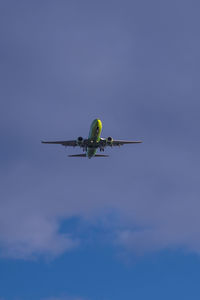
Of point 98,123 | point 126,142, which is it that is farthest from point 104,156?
point 98,123

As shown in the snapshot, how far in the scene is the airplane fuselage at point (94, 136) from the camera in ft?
446

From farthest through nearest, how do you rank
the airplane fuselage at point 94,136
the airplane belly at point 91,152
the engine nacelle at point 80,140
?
the airplane belly at point 91,152, the engine nacelle at point 80,140, the airplane fuselage at point 94,136

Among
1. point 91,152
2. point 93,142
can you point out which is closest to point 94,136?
point 93,142

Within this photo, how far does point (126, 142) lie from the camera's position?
151 metres

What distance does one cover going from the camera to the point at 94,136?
140 metres

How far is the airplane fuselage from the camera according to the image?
446ft

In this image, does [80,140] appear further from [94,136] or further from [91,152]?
[91,152]

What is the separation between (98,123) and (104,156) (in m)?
21.0

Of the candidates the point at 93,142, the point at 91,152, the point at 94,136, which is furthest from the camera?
the point at 91,152

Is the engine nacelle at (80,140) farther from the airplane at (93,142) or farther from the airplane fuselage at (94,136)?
the airplane fuselage at (94,136)

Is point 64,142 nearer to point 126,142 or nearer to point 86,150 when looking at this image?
point 86,150

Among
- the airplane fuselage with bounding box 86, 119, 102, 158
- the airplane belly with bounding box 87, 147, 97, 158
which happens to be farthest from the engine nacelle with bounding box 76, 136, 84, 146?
the airplane belly with bounding box 87, 147, 97, 158

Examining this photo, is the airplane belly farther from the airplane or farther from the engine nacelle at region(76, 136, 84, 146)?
the engine nacelle at region(76, 136, 84, 146)

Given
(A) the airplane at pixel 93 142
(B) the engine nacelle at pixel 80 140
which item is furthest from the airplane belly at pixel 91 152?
(B) the engine nacelle at pixel 80 140
